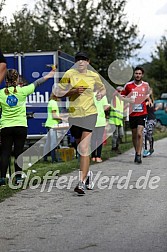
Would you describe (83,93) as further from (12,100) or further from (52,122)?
(52,122)

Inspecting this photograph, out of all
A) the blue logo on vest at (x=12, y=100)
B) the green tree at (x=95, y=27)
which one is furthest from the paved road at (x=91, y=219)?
the green tree at (x=95, y=27)

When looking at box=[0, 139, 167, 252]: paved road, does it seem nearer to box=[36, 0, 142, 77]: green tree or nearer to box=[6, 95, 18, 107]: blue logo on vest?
box=[6, 95, 18, 107]: blue logo on vest

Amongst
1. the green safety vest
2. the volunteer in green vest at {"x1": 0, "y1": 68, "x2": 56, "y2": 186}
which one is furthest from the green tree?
the volunteer in green vest at {"x1": 0, "y1": 68, "x2": 56, "y2": 186}

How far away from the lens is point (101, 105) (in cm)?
1573

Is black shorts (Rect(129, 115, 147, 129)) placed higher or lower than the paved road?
higher

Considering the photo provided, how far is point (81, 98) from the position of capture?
977 centimetres

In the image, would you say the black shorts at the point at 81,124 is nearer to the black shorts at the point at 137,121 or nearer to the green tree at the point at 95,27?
the black shorts at the point at 137,121

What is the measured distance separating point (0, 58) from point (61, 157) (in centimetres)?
912

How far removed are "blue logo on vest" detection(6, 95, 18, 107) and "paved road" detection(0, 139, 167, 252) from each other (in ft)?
4.53

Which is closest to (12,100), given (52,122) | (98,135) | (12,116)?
(12,116)

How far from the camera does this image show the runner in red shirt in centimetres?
1415

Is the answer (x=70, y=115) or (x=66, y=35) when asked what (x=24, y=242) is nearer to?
(x=70, y=115)

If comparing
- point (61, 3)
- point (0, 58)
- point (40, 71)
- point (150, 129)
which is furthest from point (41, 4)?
point (0, 58)

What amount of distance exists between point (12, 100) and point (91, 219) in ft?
10.8
